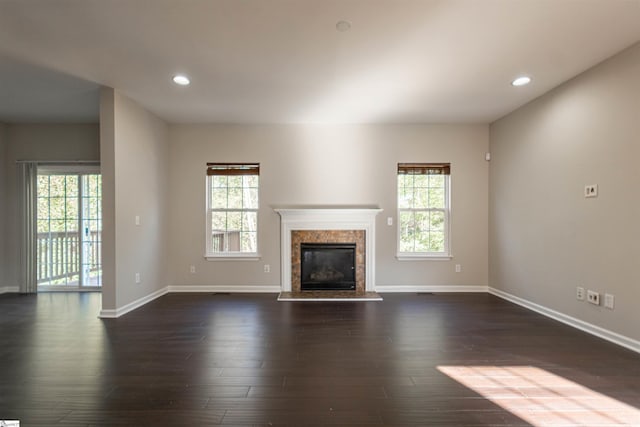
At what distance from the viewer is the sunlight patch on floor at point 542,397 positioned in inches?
64.9

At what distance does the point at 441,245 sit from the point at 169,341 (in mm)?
3847

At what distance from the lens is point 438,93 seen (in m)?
3.39

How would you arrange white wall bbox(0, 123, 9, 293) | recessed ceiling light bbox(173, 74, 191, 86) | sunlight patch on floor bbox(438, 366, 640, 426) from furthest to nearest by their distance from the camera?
white wall bbox(0, 123, 9, 293)
recessed ceiling light bbox(173, 74, 191, 86)
sunlight patch on floor bbox(438, 366, 640, 426)

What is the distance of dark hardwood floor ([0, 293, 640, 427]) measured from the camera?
1688 mm

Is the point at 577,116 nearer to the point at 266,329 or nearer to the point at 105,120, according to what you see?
the point at 266,329

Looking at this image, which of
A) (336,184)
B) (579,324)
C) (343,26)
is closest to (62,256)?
(336,184)

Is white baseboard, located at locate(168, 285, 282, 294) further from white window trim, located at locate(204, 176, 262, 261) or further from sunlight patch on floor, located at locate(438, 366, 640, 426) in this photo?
sunlight patch on floor, located at locate(438, 366, 640, 426)

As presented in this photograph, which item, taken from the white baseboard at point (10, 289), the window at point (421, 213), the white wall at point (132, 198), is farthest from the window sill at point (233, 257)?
the white baseboard at point (10, 289)

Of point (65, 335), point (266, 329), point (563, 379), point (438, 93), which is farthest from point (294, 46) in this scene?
point (65, 335)

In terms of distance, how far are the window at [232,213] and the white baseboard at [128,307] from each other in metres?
0.96

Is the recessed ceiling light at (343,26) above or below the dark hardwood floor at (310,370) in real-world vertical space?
above

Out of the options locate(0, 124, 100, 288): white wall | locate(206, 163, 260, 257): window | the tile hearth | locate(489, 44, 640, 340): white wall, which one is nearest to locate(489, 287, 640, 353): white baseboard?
locate(489, 44, 640, 340): white wall

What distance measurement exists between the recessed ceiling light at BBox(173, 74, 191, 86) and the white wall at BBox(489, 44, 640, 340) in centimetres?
400

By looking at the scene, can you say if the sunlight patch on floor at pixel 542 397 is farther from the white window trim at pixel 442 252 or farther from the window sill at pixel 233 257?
the window sill at pixel 233 257
